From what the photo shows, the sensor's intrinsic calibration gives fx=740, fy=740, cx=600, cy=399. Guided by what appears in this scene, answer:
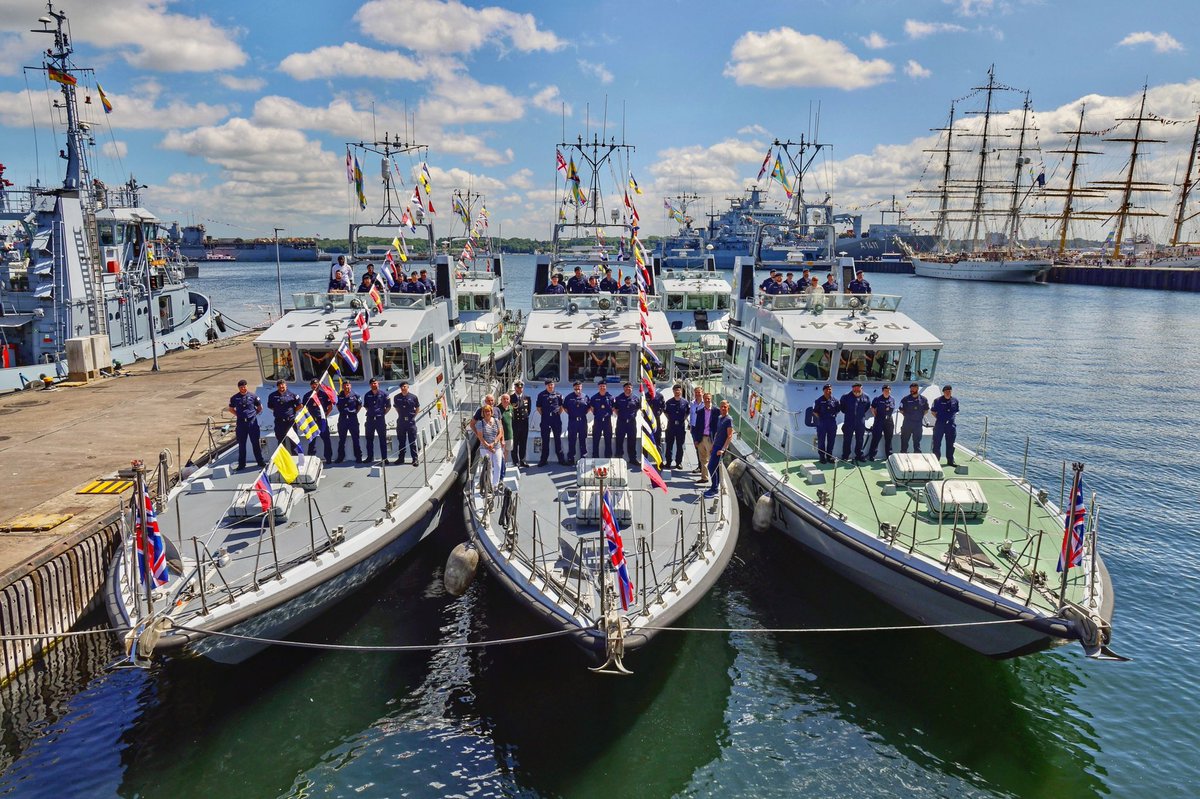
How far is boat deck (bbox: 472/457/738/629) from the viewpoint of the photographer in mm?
7758

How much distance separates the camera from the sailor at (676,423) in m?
11.6

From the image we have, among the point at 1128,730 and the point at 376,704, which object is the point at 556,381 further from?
the point at 1128,730

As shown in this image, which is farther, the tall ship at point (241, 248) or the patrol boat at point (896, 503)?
the tall ship at point (241, 248)

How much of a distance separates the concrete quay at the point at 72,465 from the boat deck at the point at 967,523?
10110 mm

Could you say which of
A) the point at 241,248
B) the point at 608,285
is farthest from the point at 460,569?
the point at 241,248

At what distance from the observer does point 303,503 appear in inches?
409

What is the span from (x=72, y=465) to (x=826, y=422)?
1295 centimetres

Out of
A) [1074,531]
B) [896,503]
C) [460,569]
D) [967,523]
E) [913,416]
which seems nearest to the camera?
[1074,531]

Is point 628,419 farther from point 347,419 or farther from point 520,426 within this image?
point 347,419

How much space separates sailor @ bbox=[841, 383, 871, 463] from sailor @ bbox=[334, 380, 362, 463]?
7681mm

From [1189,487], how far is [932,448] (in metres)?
9.24

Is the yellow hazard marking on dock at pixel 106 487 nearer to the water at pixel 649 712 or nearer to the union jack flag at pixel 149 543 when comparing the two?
Result: the water at pixel 649 712

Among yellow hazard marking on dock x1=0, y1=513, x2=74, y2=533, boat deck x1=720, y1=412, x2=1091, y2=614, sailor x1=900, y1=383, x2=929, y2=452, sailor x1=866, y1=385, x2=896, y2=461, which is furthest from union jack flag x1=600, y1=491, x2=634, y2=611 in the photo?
yellow hazard marking on dock x1=0, y1=513, x2=74, y2=533

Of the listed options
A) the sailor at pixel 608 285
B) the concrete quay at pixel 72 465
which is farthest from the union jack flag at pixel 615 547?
the sailor at pixel 608 285
